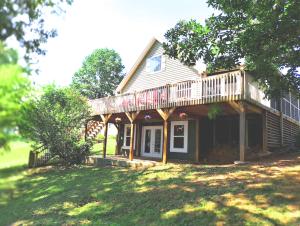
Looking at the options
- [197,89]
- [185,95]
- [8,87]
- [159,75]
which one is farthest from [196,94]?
[8,87]

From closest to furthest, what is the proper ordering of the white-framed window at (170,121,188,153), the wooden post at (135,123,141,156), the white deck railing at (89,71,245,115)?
the white deck railing at (89,71,245,115), the white-framed window at (170,121,188,153), the wooden post at (135,123,141,156)

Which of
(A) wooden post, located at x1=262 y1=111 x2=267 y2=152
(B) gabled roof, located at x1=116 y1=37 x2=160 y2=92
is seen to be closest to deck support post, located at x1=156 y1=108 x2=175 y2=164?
(A) wooden post, located at x1=262 y1=111 x2=267 y2=152

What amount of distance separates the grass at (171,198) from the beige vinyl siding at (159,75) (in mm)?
7783

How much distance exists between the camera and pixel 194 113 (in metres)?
17.5

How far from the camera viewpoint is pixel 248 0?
9531mm

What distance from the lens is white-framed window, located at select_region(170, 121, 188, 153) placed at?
1898 cm

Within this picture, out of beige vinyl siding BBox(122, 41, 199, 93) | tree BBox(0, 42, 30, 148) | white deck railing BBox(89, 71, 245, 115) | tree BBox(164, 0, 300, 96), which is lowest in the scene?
tree BBox(0, 42, 30, 148)

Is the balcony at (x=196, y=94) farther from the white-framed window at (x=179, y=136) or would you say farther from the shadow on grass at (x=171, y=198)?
the white-framed window at (x=179, y=136)

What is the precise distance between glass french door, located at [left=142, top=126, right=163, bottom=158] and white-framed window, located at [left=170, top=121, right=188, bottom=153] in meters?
1.31

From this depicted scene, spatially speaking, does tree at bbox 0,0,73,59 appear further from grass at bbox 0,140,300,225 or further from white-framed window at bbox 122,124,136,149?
white-framed window at bbox 122,124,136,149

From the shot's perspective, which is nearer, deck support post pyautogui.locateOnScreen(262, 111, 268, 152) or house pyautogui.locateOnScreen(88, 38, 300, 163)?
house pyautogui.locateOnScreen(88, 38, 300, 163)

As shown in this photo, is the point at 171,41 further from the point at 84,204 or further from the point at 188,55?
the point at 84,204

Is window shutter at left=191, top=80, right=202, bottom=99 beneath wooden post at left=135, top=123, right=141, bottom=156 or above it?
above

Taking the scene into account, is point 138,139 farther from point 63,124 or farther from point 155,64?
point 63,124
